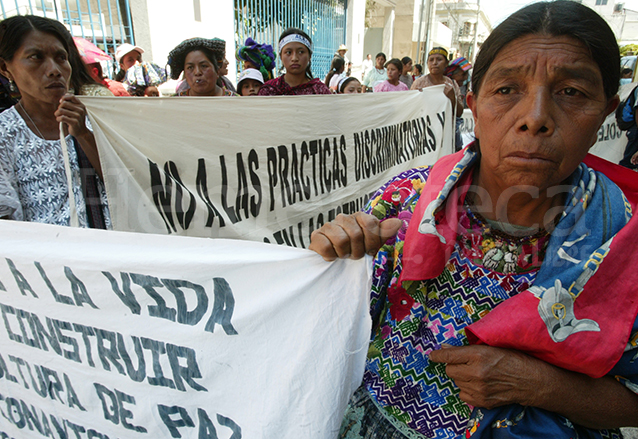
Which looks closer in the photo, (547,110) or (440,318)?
(547,110)

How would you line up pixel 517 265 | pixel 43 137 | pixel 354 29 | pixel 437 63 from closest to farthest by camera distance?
1. pixel 517 265
2. pixel 43 137
3. pixel 437 63
4. pixel 354 29

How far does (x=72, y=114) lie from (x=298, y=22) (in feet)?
39.0

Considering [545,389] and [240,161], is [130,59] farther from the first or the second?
[545,389]

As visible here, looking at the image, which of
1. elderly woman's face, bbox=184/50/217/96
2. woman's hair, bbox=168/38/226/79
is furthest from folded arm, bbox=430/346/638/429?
woman's hair, bbox=168/38/226/79

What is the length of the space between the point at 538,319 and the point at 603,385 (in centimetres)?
25

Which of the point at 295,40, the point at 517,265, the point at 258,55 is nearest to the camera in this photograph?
the point at 517,265

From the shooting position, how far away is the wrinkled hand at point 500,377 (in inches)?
35.9

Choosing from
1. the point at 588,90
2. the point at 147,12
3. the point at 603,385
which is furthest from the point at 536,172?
the point at 147,12

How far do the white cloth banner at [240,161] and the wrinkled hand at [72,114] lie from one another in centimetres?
5

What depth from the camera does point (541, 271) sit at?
0.94 meters

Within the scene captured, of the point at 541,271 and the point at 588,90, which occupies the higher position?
the point at 588,90

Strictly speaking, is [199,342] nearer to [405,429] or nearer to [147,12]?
[405,429]

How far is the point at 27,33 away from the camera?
→ 203cm

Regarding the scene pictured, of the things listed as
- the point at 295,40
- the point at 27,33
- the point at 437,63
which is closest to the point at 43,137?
the point at 27,33
